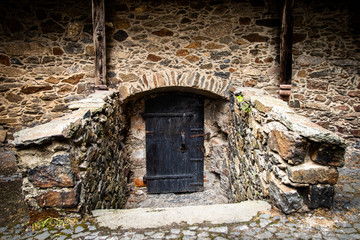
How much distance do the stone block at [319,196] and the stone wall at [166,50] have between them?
2.39 meters

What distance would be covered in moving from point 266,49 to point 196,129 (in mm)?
1956

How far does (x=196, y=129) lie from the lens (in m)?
4.63

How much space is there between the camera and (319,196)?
188 cm

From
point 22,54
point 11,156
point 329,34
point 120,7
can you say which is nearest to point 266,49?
point 329,34

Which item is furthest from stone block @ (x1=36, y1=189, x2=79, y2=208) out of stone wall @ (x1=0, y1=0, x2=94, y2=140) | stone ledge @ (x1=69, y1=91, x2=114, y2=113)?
stone wall @ (x1=0, y1=0, x2=94, y2=140)

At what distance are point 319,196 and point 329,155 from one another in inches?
13.9

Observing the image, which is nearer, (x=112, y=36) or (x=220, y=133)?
(x=112, y=36)

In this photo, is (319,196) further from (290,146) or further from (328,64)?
(328,64)

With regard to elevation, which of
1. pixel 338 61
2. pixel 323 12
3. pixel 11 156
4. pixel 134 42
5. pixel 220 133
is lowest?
pixel 11 156

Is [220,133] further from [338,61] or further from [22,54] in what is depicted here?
[22,54]

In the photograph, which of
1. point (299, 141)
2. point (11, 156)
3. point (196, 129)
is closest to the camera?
point (299, 141)

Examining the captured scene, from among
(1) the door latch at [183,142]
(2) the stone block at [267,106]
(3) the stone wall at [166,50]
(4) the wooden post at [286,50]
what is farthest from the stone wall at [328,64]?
(1) the door latch at [183,142]

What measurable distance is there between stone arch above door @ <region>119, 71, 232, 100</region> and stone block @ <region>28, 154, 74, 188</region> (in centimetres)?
228

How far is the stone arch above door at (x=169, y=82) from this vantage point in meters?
3.94
